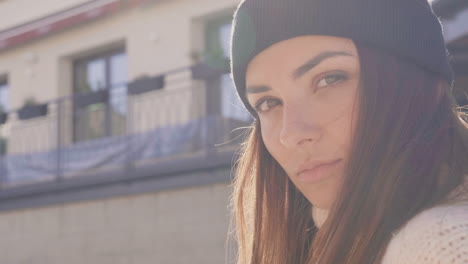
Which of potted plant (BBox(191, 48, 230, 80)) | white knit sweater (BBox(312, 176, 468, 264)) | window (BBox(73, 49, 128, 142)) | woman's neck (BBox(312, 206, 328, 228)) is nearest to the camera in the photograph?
white knit sweater (BBox(312, 176, 468, 264))

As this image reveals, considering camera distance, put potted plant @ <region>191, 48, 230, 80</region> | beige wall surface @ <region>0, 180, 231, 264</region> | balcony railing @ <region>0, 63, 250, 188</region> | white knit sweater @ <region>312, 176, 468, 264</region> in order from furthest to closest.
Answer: balcony railing @ <region>0, 63, 250, 188</region> < potted plant @ <region>191, 48, 230, 80</region> < beige wall surface @ <region>0, 180, 231, 264</region> < white knit sweater @ <region>312, 176, 468, 264</region>

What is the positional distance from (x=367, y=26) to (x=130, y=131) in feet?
24.8

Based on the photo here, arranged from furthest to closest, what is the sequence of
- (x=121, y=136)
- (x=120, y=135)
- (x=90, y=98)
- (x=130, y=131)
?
(x=120, y=135), (x=90, y=98), (x=121, y=136), (x=130, y=131)

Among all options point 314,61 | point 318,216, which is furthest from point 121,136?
point 314,61

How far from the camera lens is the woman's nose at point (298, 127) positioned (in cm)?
131

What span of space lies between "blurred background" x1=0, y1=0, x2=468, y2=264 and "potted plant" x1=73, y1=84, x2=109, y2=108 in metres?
0.02

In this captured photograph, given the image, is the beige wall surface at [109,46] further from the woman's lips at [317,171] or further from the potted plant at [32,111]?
the woman's lips at [317,171]

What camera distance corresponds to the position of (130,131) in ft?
28.7

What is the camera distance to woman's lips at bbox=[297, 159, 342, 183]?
1.31 m

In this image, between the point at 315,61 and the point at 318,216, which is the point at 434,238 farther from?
the point at 318,216

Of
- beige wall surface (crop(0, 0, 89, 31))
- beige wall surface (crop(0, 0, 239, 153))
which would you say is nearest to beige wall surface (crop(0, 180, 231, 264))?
beige wall surface (crop(0, 0, 239, 153))

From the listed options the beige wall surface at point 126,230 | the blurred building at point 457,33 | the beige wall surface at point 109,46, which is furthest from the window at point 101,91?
the blurred building at point 457,33

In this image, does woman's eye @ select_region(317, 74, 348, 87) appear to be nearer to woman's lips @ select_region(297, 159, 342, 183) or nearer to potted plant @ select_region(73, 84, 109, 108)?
woman's lips @ select_region(297, 159, 342, 183)

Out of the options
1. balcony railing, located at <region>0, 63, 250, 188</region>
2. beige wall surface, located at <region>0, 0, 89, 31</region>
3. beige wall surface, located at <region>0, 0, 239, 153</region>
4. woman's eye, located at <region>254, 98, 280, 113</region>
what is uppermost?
beige wall surface, located at <region>0, 0, 89, 31</region>
